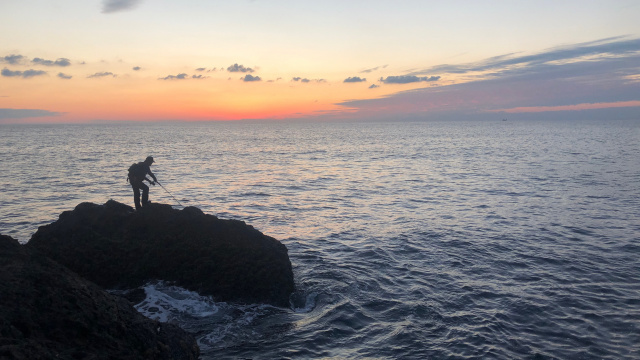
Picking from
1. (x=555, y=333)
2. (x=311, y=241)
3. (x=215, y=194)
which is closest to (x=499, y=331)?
(x=555, y=333)

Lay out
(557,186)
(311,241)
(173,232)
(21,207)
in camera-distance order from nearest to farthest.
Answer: (173,232) → (311,241) → (21,207) → (557,186)

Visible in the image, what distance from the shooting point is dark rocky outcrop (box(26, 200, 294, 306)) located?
1209cm

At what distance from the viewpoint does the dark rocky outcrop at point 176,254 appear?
12.1 meters

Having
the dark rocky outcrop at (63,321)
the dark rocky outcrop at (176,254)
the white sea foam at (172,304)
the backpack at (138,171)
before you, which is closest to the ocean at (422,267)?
the white sea foam at (172,304)

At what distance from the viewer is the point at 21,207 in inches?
987

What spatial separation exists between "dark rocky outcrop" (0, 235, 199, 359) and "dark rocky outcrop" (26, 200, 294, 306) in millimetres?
4114

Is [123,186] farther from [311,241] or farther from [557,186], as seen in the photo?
[557,186]

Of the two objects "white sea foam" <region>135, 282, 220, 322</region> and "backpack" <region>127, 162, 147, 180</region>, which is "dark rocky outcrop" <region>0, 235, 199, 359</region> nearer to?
"white sea foam" <region>135, 282, 220, 322</region>

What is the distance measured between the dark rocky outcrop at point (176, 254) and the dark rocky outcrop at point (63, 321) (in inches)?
162

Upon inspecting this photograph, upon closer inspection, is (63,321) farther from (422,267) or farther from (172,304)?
(422,267)

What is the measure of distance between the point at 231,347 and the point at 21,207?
22.8 meters

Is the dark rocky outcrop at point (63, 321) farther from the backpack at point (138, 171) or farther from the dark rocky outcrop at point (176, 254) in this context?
the backpack at point (138, 171)

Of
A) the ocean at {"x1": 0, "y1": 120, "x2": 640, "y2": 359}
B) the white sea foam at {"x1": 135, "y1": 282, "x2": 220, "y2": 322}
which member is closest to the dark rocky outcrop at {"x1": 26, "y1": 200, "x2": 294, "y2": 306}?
the white sea foam at {"x1": 135, "y1": 282, "x2": 220, "y2": 322}

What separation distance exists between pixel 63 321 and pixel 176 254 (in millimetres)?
6266
